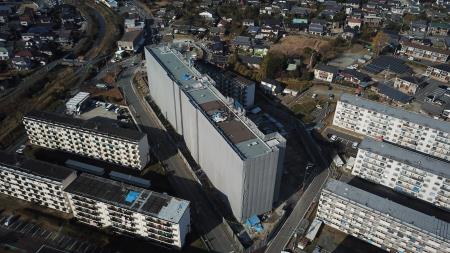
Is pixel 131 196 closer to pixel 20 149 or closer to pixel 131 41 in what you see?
pixel 20 149

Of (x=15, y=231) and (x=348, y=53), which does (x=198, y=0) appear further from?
(x=15, y=231)

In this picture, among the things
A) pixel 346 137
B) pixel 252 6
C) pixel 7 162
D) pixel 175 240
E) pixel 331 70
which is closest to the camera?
pixel 175 240

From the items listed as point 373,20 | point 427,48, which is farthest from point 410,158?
point 373,20

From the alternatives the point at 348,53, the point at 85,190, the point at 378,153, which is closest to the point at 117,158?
the point at 85,190

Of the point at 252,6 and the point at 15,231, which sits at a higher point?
the point at 252,6

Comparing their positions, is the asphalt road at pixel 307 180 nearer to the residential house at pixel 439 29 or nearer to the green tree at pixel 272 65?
the green tree at pixel 272 65

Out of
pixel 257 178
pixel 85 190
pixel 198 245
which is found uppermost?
pixel 257 178
